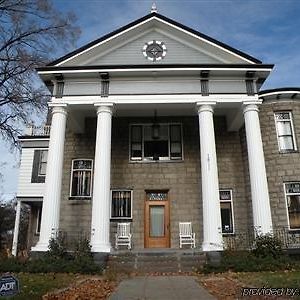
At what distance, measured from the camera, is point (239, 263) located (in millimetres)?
13242

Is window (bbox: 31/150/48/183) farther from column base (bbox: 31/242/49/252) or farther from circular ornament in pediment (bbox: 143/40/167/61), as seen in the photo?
circular ornament in pediment (bbox: 143/40/167/61)

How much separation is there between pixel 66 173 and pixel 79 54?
19.5 ft

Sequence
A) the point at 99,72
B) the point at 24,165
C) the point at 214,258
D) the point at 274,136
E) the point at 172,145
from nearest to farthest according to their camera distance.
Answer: the point at 214,258 < the point at 99,72 < the point at 274,136 < the point at 172,145 < the point at 24,165

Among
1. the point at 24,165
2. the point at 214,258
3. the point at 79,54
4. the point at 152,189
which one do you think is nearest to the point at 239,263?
the point at 214,258

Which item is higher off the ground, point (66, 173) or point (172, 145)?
point (172, 145)

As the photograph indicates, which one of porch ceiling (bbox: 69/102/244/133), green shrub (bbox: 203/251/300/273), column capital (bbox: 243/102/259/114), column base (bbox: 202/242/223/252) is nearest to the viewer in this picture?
green shrub (bbox: 203/251/300/273)

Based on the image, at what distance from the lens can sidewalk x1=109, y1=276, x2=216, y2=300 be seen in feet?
26.5

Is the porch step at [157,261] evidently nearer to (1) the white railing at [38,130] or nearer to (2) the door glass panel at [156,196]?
(2) the door glass panel at [156,196]

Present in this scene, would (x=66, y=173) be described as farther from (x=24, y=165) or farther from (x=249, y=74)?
(x=249, y=74)

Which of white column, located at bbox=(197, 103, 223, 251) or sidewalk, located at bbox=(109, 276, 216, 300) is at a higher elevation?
white column, located at bbox=(197, 103, 223, 251)

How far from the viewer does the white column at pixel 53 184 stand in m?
15.1

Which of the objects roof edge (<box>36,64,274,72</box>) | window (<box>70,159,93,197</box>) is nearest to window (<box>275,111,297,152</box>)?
roof edge (<box>36,64,274,72</box>)

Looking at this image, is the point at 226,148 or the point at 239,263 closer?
the point at 239,263

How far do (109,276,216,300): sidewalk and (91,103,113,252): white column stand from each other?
4.15 m
